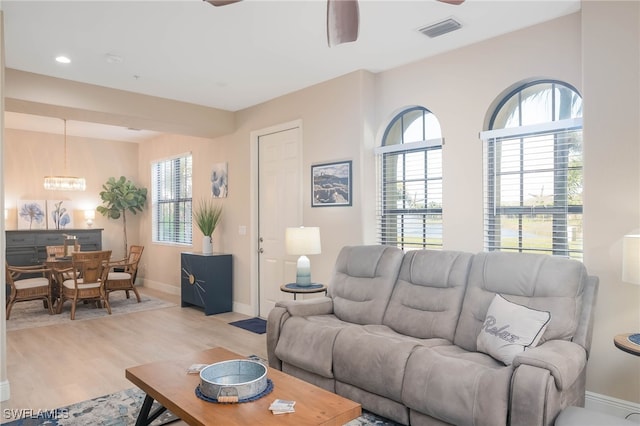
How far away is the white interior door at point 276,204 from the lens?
17.1ft

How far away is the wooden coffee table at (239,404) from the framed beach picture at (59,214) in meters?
6.37

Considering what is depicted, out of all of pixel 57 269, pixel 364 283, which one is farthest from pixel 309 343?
pixel 57 269

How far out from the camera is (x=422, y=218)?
4164 millimetres

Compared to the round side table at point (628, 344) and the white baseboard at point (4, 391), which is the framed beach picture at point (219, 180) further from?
the round side table at point (628, 344)

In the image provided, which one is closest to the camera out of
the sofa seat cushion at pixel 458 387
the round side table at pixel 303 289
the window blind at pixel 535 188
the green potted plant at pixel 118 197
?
the sofa seat cushion at pixel 458 387

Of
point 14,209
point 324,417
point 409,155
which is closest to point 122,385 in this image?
point 324,417

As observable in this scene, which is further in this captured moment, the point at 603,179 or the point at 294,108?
the point at 294,108

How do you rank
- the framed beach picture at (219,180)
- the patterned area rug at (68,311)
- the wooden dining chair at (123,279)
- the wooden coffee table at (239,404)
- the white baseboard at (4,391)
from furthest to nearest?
1. the wooden dining chair at (123,279)
2. the framed beach picture at (219,180)
3. the patterned area rug at (68,311)
4. the white baseboard at (4,391)
5. the wooden coffee table at (239,404)

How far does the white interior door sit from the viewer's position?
5227 mm

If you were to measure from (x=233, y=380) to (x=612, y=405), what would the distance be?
2.47 metres

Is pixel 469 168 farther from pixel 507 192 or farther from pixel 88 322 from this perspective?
pixel 88 322

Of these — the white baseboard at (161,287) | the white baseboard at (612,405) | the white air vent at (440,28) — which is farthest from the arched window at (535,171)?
the white baseboard at (161,287)

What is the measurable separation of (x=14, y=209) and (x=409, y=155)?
6774 mm

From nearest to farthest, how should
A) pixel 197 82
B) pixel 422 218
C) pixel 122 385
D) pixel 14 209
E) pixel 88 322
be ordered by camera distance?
pixel 122 385 → pixel 422 218 → pixel 197 82 → pixel 88 322 → pixel 14 209
